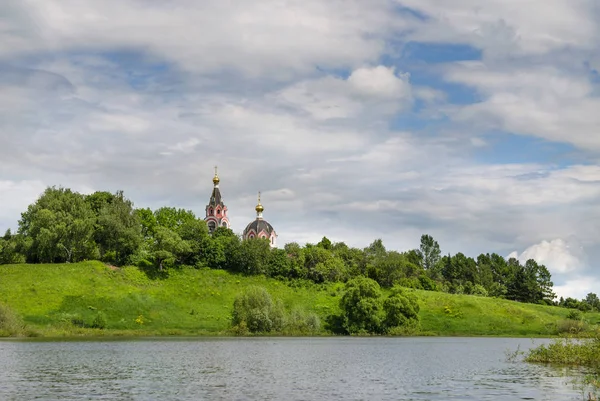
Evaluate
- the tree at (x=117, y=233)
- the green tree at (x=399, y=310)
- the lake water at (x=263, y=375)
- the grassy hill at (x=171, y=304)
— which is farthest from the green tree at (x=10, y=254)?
the green tree at (x=399, y=310)

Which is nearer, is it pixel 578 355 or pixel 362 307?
pixel 578 355

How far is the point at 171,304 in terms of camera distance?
454 feet

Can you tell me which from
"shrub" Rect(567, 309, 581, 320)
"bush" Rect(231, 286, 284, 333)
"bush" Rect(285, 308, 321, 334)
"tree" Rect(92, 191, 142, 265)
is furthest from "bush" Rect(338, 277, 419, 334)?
"tree" Rect(92, 191, 142, 265)

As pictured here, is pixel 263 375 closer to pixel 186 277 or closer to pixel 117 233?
pixel 186 277

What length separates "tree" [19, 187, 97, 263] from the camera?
148 meters

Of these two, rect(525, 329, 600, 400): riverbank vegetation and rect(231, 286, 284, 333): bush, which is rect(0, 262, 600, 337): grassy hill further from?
rect(525, 329, 600, 400): riverbank vegetation

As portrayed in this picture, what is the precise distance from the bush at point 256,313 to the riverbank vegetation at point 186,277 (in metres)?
6.57

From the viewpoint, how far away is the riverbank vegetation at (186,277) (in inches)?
5197

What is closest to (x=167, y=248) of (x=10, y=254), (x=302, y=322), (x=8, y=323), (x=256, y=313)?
(x=10, y=254)

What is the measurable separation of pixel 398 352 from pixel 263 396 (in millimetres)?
46316

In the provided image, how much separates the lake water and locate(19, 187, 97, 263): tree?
212 feet

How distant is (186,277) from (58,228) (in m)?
29.9

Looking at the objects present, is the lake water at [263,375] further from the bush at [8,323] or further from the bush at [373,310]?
the bush at [373,310]

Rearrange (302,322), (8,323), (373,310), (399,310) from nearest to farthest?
1. (8,323)
2. (302,322)
3. (373,310)
4. (399,310)
